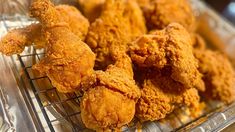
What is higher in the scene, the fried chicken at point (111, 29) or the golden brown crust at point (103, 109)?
the fried chicken at point (111, 29)

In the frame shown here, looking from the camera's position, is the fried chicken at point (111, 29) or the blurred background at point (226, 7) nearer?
the fried chicken at point (111, 29)

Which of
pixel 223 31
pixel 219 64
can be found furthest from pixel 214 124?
pixel 223 31

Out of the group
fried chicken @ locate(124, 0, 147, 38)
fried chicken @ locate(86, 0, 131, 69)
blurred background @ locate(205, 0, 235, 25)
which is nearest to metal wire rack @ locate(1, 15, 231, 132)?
fried chicken @ locate(86, 0, 131, 69)

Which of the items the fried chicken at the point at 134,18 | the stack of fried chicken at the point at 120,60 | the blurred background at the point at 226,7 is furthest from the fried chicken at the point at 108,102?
the blurred background at the point at 226,7

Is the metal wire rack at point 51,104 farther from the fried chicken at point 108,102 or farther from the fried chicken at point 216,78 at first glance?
the fried chicken at point 216,78

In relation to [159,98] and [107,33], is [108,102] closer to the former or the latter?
[159,98]

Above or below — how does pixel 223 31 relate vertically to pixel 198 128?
above

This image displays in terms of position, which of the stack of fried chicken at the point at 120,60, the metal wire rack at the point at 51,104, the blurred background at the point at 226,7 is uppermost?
the blurred background at the point at 226,7

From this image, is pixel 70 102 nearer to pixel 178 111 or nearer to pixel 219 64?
pixel 178 111
